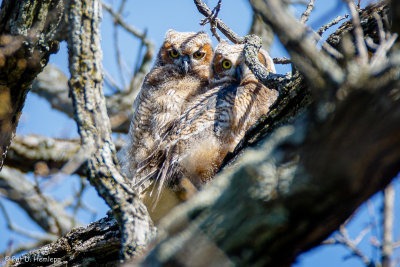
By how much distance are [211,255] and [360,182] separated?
52 cm

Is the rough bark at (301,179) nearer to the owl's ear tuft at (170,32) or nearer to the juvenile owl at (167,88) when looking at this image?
the juvenile owl at (167,88)

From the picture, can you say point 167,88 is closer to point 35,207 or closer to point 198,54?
point 198,54

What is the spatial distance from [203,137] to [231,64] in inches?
47.2

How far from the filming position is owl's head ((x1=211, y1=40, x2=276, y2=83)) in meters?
4.36

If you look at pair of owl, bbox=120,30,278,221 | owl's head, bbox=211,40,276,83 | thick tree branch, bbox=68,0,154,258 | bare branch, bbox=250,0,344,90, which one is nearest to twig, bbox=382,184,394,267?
bare branch, bbox=250,0,344,90

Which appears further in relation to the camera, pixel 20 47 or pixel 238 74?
pixel 238 74

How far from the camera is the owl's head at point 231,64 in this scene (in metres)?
4.36

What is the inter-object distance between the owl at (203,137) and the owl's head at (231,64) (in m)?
0.25

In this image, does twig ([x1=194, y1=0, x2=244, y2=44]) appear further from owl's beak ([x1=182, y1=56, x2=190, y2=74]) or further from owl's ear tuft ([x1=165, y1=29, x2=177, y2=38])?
owl's ear tuft ([x1=165, y1=29, x2=177, y2=38])

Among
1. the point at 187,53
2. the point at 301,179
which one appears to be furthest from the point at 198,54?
the point at 301,179

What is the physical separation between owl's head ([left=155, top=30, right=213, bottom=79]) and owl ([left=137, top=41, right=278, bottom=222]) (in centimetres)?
110

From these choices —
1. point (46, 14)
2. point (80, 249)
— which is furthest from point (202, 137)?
point (46, 14)

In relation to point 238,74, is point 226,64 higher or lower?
higher

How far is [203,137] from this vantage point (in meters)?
3.64
